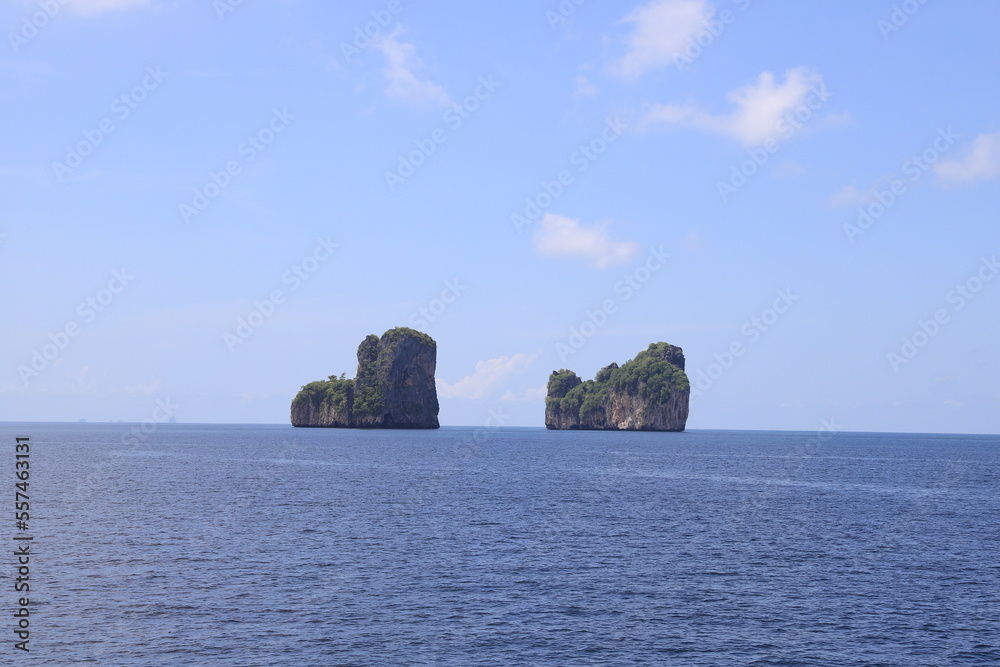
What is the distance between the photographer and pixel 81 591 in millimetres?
39000

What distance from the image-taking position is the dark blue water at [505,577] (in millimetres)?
31625

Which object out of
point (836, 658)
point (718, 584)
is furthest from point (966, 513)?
point (836, 658)

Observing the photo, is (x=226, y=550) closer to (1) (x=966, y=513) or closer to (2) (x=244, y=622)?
(2) (x=244, y=622)

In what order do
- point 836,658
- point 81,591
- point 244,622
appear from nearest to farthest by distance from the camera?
point 836,658 < point 244,622 < point 81,591

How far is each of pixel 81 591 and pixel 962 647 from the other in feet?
130

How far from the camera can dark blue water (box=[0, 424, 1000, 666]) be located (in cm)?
3162

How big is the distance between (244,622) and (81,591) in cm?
1058

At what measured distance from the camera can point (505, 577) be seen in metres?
43.1

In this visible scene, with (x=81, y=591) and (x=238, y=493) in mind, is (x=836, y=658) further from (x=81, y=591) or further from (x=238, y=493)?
(x=238, y=493)

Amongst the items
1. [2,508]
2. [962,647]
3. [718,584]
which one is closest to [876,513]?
[718,584]

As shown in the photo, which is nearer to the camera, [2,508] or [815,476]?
[2,508]

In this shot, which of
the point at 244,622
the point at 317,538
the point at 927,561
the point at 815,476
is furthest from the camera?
the point at 815,476

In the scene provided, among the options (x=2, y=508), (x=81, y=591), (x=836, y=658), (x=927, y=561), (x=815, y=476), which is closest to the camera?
(x=836, y=658)

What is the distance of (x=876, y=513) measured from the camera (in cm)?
7150
